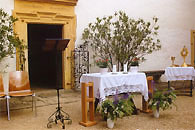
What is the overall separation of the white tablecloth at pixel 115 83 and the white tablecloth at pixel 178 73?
7.28 ft

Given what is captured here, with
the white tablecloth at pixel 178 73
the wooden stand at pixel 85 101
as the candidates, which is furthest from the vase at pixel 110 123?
A: the white tablecloth at pixel 178 73

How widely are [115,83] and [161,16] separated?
5868 millimetres

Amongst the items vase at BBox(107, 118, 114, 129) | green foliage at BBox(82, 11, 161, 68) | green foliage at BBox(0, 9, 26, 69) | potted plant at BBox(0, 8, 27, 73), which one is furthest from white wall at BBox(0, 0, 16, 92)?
vase at BBox(107, 118, 114, 129)

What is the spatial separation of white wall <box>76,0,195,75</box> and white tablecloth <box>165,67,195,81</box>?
2.18 metres

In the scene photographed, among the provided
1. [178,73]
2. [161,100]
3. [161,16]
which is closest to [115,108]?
[161,100]

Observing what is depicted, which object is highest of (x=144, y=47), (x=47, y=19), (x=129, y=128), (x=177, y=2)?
(x=177, y=2)

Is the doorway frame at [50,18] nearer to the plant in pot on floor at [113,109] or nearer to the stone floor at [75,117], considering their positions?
the stone floor at [75,117]

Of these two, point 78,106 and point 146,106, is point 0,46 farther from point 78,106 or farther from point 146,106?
point 146,106

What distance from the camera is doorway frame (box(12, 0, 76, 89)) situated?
6742mm

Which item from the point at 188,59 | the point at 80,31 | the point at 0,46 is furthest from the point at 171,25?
the point at 0,46

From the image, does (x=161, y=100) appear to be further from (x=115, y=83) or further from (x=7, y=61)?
(x=7, y=61)

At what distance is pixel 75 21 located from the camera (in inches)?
300

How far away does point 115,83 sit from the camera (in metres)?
4.57

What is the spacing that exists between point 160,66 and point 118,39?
275 cm
